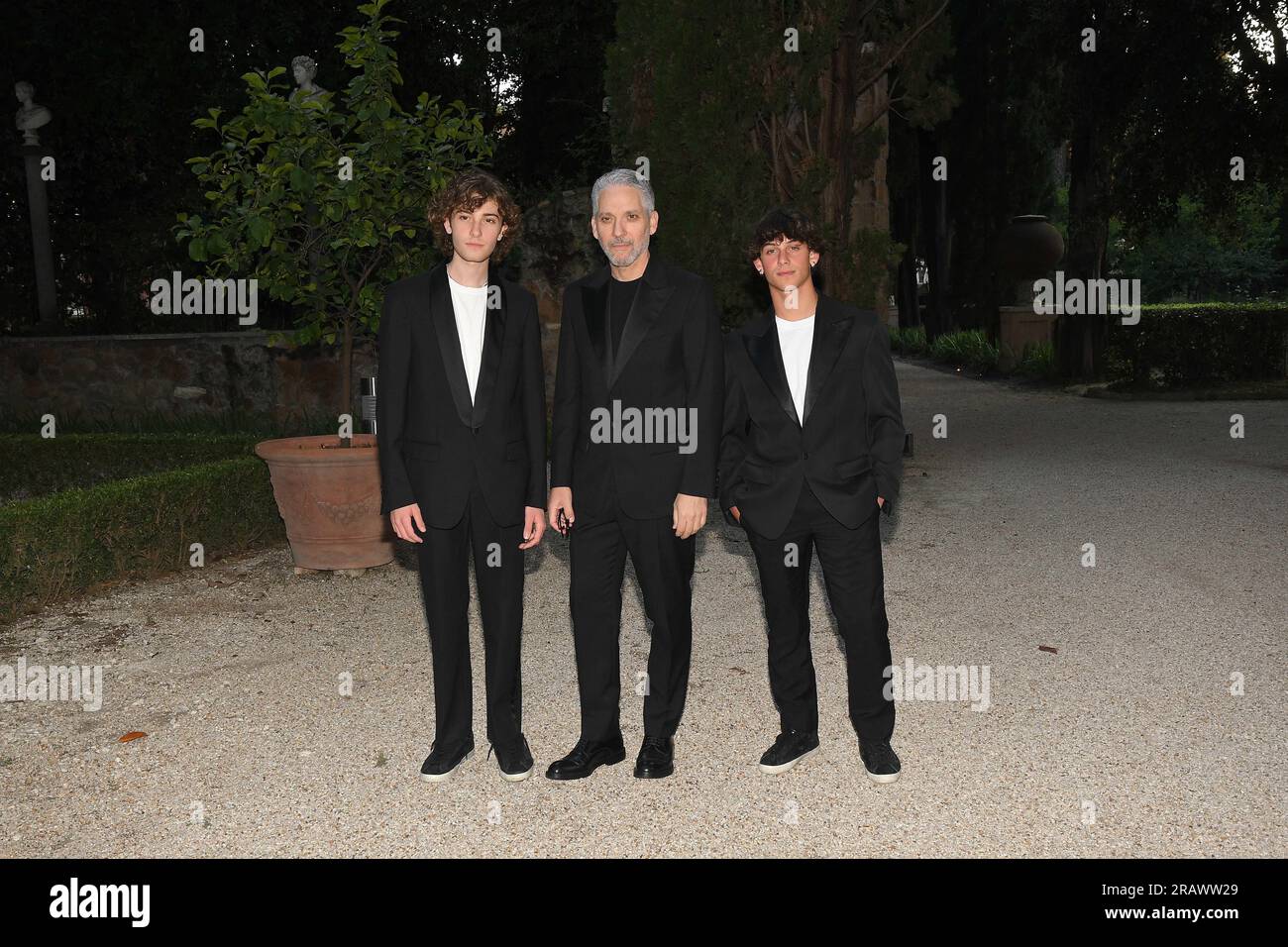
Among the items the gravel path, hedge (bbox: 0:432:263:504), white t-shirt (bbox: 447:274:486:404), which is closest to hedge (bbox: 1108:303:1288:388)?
the gravel path

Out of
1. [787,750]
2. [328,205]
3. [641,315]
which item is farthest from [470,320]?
[328,205]

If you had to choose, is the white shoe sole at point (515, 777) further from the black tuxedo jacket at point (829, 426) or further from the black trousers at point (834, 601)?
the black tuxedo jacket at point (829, 426)

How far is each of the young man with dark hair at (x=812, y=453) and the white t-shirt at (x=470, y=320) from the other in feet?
2.76

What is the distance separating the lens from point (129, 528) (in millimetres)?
7215

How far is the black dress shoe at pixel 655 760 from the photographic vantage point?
4.11m

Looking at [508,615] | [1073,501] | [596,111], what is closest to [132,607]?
[508,615]

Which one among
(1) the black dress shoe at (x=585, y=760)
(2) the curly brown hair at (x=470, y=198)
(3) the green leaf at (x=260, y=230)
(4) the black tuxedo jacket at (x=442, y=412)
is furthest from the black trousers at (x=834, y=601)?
(3) the green leaf at (x=260, y=230)

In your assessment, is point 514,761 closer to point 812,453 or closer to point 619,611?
point 619,611

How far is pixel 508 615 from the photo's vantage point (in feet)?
13.3

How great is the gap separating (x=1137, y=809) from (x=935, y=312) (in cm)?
2638

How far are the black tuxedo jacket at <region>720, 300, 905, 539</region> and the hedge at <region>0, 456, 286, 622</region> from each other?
4.50 meters

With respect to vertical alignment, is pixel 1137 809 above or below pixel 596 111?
below

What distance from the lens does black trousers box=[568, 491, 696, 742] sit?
13.0 feet

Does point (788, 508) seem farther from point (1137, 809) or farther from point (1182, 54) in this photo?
point (1182, 54)
